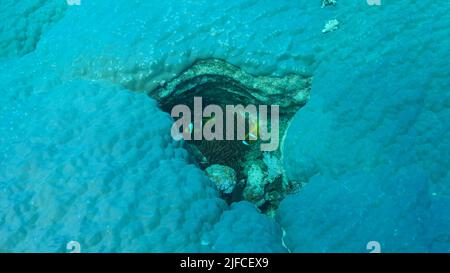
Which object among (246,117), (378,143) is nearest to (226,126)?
(246,117)

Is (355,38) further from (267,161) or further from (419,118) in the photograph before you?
(267,161)

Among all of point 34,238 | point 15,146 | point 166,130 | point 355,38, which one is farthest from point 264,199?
point 15,146

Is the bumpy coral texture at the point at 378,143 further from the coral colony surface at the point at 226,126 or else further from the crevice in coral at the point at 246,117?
the crevice in coral at the point at 246,117

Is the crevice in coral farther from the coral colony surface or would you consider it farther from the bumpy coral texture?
the bumpy coral texture

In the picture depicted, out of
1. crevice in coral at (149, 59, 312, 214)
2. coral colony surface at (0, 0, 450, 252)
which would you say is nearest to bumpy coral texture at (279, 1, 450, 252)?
coral colony surface at (0, 0, 450, 252)

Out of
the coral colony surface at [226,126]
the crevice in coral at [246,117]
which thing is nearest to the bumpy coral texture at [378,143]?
the coral colony surface at [226,126]

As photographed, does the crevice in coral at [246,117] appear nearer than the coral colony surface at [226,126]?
No
